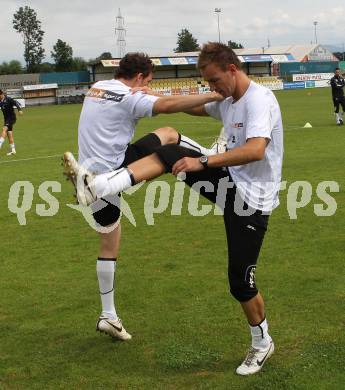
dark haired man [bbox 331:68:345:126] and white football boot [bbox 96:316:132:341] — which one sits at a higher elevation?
dark haired man [bbox 331:68:345:126]

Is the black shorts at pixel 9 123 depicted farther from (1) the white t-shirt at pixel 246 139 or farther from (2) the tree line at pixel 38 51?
(2) the tree line at pixel 38 51

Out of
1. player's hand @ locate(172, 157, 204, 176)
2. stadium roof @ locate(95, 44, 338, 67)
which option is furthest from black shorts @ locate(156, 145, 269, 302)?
stadium roof @ locate(95, 44, 338, 67)

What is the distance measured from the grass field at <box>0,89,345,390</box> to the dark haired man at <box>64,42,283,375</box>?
0.46 m

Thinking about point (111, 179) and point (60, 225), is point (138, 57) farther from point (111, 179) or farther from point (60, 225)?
point (60, 225)

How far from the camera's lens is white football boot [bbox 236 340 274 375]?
455 cm

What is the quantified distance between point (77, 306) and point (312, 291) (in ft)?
7.81

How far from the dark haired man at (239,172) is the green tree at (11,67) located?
112671 mm

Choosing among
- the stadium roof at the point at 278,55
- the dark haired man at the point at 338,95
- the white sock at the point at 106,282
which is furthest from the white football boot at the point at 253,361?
the stadium roof at the point at 278,55

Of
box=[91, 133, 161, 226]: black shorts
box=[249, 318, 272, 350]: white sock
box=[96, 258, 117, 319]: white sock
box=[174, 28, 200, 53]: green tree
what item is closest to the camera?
box=[249, 318, 272, 350]: white sock

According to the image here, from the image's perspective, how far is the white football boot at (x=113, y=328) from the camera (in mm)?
5298

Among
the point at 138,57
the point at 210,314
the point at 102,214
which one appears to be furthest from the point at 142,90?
the point at 210,314

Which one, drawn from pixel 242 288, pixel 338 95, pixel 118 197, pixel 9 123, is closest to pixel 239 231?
pixel 242 288

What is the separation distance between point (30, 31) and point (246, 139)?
457 feet

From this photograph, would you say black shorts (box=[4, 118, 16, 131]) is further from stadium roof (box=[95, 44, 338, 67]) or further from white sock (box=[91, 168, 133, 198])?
stadium roof (box=[95, 44, 338, 67])
